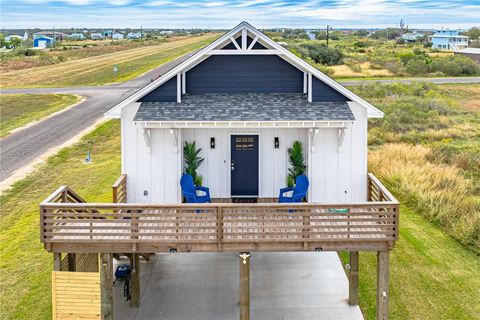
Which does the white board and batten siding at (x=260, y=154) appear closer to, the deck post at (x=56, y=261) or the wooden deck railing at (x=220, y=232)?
the wooden deck railing at (x=220, y=232)

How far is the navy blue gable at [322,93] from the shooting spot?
43.0ft

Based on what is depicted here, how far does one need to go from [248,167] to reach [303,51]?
6136 centimetres

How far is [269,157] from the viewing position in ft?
44.7

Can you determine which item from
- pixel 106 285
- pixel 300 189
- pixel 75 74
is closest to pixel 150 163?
pixel 106 285

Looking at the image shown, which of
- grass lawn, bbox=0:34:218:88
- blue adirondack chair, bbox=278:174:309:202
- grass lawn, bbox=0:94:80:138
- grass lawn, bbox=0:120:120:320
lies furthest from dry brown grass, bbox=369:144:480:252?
grass lawn, bbox=0:34:218:88

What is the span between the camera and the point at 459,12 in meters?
119

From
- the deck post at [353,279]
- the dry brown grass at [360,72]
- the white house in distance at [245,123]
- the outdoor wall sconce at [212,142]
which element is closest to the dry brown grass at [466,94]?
the dry brown grass at [360,72]

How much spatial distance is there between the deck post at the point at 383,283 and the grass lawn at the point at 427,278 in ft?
5.29

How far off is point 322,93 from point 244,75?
2.04 metres

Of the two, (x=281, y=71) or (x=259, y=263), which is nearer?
(x=281, y=71)

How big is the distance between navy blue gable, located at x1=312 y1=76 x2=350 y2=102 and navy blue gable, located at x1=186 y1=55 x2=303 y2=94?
540mm

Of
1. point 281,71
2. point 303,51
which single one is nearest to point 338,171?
point 281,71

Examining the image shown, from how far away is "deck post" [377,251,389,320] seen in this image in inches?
416

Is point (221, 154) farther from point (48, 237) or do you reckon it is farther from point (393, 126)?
point (393, 126)
